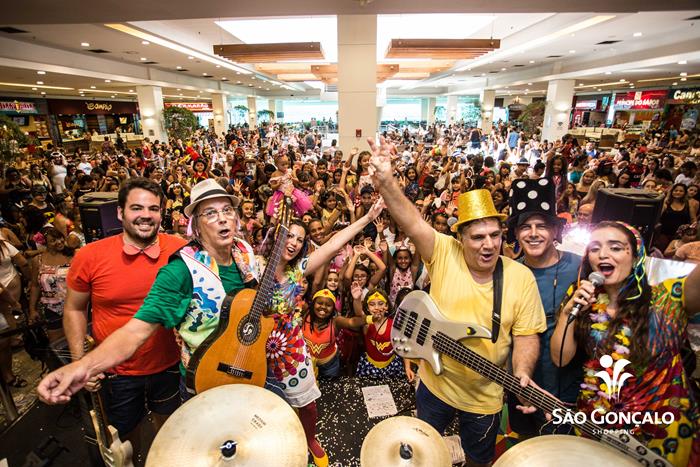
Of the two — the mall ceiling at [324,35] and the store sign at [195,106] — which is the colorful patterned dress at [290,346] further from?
the store sign at [195,106]

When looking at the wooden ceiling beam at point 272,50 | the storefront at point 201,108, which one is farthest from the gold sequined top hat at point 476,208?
the storefront at point 201,108

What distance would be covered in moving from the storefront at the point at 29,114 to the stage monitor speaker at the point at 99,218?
68.3ft

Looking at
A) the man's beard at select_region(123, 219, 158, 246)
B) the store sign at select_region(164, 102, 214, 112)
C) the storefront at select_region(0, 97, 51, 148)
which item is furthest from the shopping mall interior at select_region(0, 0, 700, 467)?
the store sign at select_region(164, 102, 214, 112)

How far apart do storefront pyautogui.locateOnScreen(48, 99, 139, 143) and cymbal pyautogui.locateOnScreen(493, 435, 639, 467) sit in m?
28.1

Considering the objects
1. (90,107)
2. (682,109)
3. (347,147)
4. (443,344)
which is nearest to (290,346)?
(443,344)

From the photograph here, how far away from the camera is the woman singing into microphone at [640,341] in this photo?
64.0 inches

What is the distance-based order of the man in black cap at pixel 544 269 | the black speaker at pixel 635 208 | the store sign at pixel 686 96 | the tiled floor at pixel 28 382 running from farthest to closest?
1. the store sign at pixel 686 96
2. the tiled floor at pixel 28 382
3. the black speaker at pixel 635 208
4. the man in black cap at pixel 544 269

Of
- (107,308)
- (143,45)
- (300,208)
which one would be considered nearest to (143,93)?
(143,45)

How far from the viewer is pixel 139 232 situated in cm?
209

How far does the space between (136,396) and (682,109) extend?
28407 mm

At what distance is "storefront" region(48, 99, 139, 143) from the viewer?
22719 millimetres

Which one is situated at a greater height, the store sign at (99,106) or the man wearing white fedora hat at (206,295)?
the store sign at (99,106)

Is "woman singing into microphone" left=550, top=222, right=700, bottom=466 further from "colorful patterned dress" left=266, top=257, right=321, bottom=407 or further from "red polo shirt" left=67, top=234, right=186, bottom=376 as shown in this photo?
"red polo shirt" left=67, top=234, right=186, bottom=376

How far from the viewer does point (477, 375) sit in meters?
1.86
